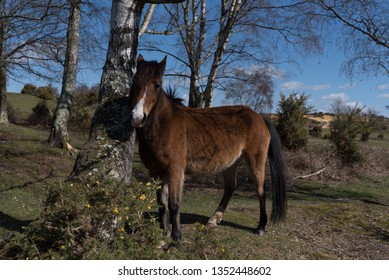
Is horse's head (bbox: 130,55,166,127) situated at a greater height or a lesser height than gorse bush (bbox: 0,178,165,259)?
greater

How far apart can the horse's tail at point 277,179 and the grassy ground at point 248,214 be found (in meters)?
0.33

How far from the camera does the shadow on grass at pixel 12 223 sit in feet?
18.5

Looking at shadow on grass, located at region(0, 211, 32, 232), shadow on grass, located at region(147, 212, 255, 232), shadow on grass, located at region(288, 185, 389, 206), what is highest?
shadow on grass, located at region(288, 185, 389, 206)

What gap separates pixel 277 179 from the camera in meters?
6.79

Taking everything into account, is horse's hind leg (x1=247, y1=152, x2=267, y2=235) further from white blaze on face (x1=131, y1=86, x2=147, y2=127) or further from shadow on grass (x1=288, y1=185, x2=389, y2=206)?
shadow on grass (x1=288, y1=185, x2=389, y2=206)

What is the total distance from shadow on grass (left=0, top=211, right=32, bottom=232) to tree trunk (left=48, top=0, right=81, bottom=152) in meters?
7.13

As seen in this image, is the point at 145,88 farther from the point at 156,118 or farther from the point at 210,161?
the point at 210,161

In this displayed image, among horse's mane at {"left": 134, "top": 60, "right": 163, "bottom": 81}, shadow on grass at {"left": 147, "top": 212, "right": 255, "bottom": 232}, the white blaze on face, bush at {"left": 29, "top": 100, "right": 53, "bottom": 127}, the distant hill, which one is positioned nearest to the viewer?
the white blaze on face

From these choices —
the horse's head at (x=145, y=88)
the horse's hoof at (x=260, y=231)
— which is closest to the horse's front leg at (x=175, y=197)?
the horse's head at (x=145, y=88)

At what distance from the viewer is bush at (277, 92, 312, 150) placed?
16438mm

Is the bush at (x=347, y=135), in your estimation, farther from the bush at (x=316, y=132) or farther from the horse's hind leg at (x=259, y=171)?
the bush at (x=316, y=132)

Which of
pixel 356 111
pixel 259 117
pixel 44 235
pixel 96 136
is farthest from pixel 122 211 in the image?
pixel 356 111

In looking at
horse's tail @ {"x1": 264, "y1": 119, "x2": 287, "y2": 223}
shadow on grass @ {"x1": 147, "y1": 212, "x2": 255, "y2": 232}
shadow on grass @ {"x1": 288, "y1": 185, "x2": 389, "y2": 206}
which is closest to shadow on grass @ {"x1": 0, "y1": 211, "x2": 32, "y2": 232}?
shadow on grass @ {"x1": 147, "y1": 212, "x2": 255, "y2": 232}

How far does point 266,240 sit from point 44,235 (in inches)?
135
